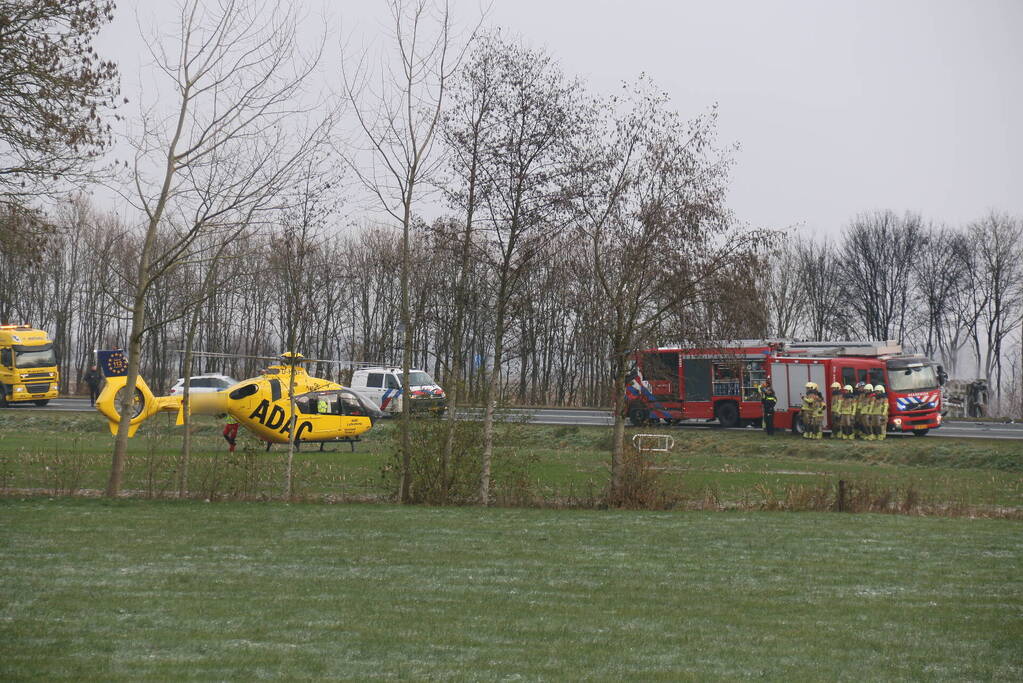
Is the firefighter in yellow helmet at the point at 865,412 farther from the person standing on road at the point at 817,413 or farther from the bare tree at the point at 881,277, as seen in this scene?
the bare tree at the point at 881,277

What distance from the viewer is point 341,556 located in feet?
44.4

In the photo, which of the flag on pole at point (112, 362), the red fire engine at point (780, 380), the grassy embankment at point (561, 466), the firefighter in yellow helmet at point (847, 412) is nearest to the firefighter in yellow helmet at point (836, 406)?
the firefighter in yellow helmet at point (847, 412)

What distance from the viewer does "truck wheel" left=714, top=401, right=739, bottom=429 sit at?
4172 centimetres

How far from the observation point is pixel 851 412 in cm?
3759

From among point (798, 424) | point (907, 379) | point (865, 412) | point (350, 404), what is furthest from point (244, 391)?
point (907, 379)

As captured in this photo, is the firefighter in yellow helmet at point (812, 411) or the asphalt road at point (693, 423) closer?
the firefighter in yellow helmet at point (812, 411)

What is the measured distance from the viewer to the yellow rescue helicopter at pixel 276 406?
29422 millimetres

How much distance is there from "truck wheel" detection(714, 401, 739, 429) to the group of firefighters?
3.81 meters

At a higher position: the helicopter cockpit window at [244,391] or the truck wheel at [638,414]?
the helicopter cockpit window at [244,391]

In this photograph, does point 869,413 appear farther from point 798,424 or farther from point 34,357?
point 34,357

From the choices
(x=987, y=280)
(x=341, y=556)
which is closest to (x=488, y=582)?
(x=341, y=556)

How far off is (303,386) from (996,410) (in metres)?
43.9

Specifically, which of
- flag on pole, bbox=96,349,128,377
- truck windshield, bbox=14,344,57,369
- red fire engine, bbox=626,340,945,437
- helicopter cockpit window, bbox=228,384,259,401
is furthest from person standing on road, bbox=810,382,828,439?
truck windshield, bbox=14,344,57,369

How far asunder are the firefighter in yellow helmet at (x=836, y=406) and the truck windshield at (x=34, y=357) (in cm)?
3400
